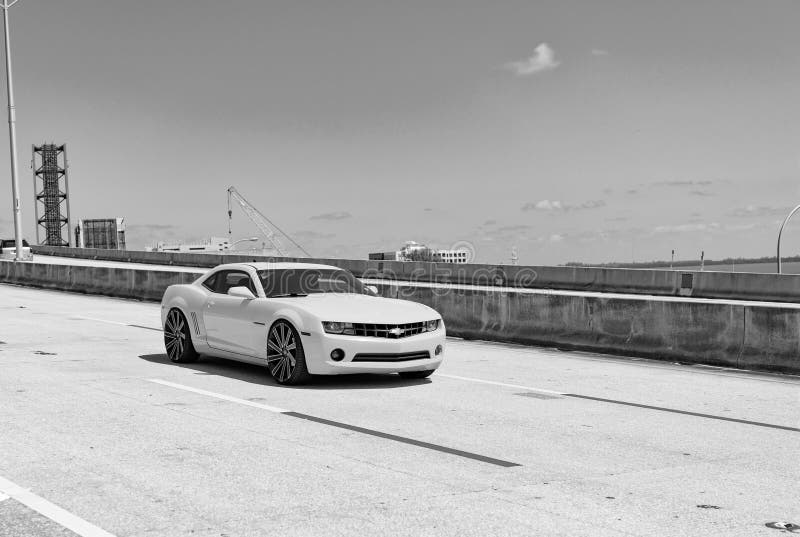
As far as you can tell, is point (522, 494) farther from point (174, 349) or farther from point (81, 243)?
point (81, 243)

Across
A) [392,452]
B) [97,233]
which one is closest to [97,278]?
[392,452]

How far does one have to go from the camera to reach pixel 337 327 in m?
9.88

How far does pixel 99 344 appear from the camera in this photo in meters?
14.6

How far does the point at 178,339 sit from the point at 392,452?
238 inches

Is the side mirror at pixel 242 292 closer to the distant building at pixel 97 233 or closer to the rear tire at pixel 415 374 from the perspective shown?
the rear tire at pixel 415 374

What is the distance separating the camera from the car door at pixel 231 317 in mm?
10789

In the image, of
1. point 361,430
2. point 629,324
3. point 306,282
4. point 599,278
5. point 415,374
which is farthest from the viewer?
point 599,278

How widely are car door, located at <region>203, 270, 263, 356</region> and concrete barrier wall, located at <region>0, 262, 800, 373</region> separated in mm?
6089

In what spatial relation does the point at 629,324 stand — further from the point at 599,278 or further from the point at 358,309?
the point at 599,278

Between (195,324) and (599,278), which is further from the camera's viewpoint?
(599,278)

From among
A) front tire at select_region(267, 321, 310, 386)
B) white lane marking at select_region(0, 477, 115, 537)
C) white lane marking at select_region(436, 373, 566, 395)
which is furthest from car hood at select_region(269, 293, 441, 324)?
white lane marking at select_region(0, 477, 115, 537)

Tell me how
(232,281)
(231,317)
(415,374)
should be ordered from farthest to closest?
1. (232,281)
2. (231,317)
3. (415,374)

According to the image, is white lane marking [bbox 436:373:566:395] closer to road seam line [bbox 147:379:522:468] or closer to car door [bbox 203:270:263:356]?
car door [bbox 203:270:263:356]

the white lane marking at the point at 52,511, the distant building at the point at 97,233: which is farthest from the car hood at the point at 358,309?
the distant building at the point at 97,233
